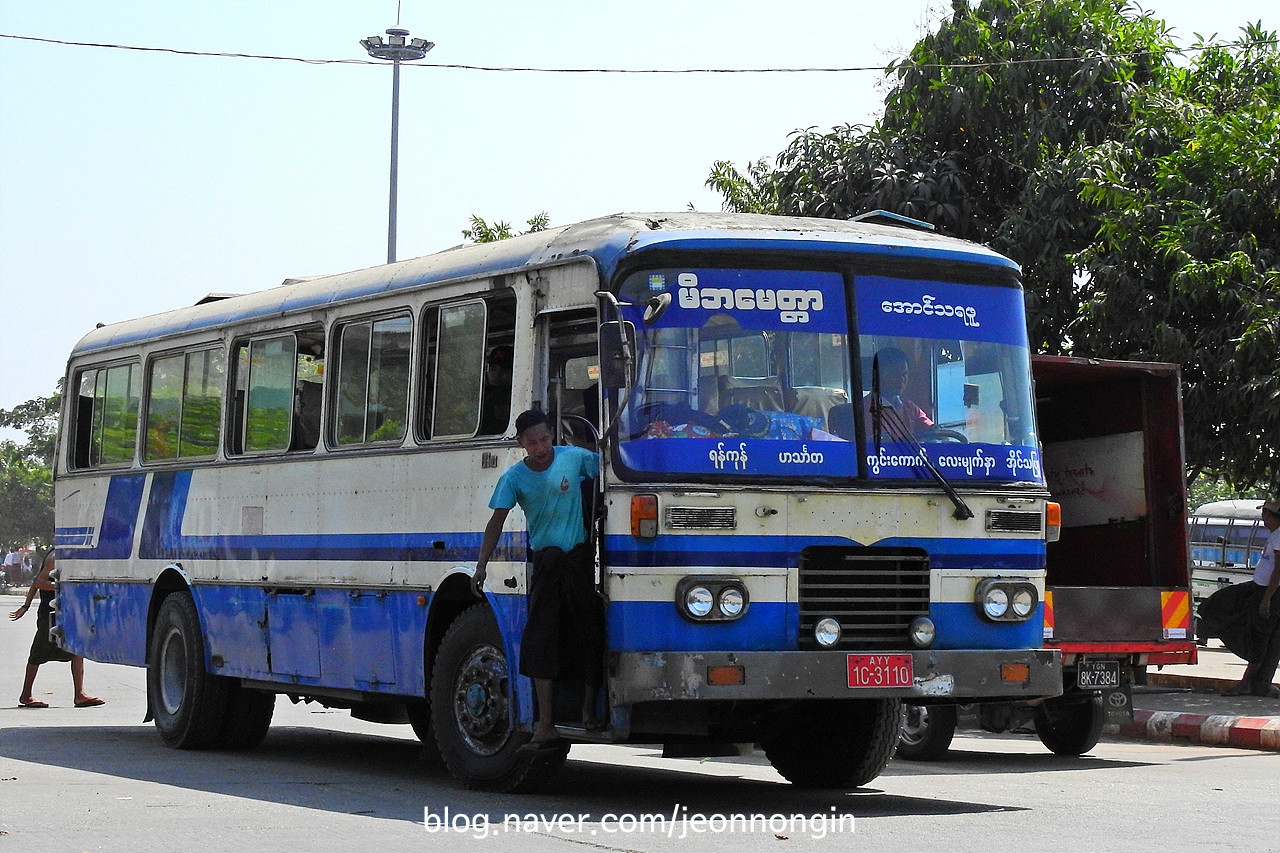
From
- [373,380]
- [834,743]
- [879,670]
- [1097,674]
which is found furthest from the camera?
[1097,674]

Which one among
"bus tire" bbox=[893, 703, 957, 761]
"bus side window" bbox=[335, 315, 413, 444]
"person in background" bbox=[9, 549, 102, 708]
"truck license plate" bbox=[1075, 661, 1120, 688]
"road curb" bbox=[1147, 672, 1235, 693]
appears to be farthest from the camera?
"road curb" bbox=[1147, 672, 1235, 693]

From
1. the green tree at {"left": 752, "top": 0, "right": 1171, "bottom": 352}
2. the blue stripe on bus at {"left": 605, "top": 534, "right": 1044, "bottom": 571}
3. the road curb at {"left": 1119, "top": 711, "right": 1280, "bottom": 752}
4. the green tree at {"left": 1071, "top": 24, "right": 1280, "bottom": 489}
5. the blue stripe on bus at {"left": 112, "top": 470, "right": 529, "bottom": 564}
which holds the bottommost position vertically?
the road curb at {"left": 1119, "top": 711, "right": 1280, "bottom": 752}

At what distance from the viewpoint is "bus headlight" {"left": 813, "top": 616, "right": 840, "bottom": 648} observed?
29.9ft

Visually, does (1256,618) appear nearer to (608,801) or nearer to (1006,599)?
(1006,599)

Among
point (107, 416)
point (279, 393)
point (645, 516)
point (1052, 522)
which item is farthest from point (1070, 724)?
point (107, 416)

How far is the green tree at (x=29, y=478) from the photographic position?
9850cm

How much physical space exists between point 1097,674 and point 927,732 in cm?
120

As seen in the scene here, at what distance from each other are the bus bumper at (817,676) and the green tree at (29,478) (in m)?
89.9

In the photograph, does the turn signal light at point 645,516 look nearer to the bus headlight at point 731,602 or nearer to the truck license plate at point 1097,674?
the bus headlight at point 731,602

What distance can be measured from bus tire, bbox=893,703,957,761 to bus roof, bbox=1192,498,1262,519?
23.6 m

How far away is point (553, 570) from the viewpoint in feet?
30.1

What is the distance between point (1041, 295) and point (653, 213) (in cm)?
1160

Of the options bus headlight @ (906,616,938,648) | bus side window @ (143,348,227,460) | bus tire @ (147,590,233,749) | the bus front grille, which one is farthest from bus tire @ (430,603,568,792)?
bus side window @ (143,348,227,460)

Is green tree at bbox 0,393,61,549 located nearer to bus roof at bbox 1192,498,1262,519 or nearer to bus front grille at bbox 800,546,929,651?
bus roof at bbox 1192,498,1262,519
